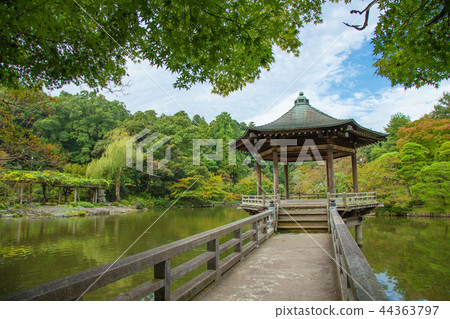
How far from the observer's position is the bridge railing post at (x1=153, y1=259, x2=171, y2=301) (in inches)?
100

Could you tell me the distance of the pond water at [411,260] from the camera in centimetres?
672

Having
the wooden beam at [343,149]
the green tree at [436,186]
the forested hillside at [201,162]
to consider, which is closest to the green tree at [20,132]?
the forested hillside at [201,162]

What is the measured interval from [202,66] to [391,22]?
290 centimetres

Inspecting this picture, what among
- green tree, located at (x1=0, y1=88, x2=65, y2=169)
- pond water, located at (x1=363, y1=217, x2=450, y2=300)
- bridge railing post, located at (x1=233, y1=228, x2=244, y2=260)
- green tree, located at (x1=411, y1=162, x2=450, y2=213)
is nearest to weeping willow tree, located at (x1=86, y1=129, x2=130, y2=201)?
green tree, located at (x1=0, y1=88, x2=65, y2=169)

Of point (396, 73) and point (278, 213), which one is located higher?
point (396, 73)

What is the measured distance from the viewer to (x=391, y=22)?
4051 mm

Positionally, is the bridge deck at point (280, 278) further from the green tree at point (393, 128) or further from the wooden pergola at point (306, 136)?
the green tree at point (393, 128)

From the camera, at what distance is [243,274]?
3.97 m

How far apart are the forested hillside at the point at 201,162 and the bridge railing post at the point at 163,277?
47.7 ft

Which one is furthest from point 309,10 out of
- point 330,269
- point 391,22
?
point 330,269

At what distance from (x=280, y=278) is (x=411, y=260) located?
27.1ft

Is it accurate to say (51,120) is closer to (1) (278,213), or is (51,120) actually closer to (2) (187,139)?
(2) (187,139)

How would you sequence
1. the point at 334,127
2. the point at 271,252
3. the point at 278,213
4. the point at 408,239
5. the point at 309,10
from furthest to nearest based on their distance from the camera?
1. the point at 408,239
2. the point at 334,127
3. the point at 278,213
4. the point at 271,252
5. the point at 309,10

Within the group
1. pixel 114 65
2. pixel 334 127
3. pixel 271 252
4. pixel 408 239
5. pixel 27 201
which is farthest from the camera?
pixel 27 201
